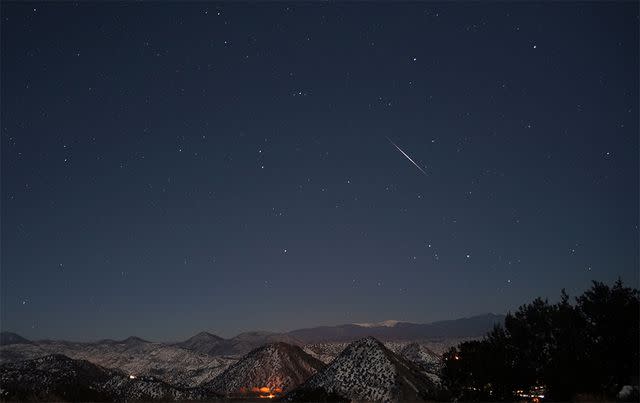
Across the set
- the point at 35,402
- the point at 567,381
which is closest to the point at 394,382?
the point at 567,381

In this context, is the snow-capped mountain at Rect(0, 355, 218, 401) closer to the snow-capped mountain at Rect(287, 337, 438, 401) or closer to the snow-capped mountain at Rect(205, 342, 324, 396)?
the snow-capped mountain at Rect(205, 342, 324, 396)

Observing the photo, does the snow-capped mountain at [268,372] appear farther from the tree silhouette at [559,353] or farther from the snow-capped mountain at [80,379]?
the tree silhouette at [559,353]

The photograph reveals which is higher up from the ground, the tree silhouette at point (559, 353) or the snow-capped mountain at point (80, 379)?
the tree silhouette at point (559, 353)

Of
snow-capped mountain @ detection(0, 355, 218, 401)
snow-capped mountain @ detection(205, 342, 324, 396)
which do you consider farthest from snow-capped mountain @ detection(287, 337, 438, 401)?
snow-capped mountain @ detection(205, 342, 324, 396)

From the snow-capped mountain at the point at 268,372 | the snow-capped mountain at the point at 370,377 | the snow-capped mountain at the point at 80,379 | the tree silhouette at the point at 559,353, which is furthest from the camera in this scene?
the snow-capped mountain at the point at 268,372

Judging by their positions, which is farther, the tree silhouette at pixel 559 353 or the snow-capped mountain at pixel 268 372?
the snow-capped mountain at pixel 268 372

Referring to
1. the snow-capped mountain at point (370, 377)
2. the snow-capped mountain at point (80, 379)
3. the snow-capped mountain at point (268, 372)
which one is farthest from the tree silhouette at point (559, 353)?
the snow-capped mountain at point (268, 372)

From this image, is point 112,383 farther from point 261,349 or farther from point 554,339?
point 554,339
